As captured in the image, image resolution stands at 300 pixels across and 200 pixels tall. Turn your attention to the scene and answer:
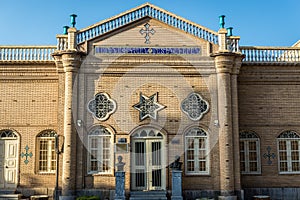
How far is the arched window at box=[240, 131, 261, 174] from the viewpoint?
16359mm

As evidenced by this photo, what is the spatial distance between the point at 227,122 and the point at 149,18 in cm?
541

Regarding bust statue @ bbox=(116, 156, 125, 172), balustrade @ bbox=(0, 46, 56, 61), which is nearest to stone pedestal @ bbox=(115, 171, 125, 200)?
bust statue @ bbox=(116, 156, 125, 172)

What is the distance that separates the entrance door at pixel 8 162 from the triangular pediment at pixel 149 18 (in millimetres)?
5516

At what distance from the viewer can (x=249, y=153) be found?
1648cm

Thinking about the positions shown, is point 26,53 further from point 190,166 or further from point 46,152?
point 190,166

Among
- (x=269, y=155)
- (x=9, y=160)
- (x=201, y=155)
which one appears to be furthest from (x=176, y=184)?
(x=9, y=160)

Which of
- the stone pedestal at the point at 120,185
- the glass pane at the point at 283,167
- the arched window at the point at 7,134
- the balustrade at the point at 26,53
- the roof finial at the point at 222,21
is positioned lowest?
the stone pedestal at the point at 120,185

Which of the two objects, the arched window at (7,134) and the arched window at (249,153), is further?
the arched window at (249,153)

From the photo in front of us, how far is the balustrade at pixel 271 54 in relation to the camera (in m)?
16.9

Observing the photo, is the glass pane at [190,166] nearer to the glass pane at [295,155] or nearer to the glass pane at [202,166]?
the glass pane at [202,166]

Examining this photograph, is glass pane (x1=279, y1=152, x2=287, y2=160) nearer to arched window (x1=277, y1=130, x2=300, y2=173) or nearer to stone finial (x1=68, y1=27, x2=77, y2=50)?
arched window (x1=277, y1=130, x2=300, y2=173)

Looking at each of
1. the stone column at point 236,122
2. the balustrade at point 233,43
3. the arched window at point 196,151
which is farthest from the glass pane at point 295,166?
the balustrade at point 233,43

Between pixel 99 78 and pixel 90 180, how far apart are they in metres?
4.10

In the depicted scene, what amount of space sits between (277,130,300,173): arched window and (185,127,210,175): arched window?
3.43 m
